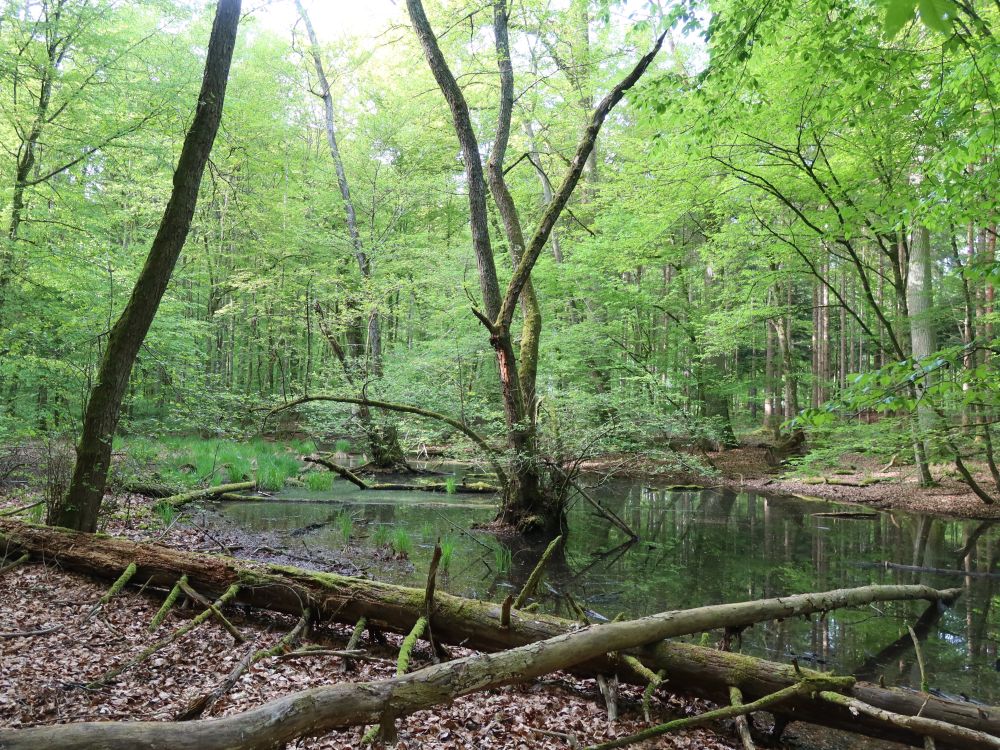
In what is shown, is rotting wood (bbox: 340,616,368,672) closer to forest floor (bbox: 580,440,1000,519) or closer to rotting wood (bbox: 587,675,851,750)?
rotting wood (bbox: 587,675,851,750)

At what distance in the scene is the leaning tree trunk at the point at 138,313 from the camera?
18.5 ft

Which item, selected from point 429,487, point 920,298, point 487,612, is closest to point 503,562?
point 487,612

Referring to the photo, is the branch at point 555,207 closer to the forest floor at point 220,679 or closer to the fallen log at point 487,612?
the fallen log at point 487,612

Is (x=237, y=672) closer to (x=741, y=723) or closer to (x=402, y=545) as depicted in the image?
(x=741, y=723)

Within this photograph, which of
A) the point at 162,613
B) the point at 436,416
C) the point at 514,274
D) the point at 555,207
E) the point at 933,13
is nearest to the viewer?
the point at 933,13

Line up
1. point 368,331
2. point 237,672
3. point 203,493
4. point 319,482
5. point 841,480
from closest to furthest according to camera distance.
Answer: point 237,672
point 203,493
point 319,482
point 841,480
point 368,331

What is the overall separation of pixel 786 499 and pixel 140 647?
1334cm

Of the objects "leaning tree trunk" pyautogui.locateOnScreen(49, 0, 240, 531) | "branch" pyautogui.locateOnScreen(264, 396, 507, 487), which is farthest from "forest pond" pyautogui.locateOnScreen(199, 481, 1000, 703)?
"leaning tree trunk" pyautogui.locateOnScreen(49, 0, 240, 531)

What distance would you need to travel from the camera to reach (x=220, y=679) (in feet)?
12.0

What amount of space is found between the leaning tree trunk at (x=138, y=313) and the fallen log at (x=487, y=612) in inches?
15.2

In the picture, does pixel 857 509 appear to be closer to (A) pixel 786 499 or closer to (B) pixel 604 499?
(A) pixel 786 499

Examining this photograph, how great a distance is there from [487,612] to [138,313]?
15.1ft

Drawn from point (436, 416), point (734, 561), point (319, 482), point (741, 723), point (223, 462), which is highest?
point (436, 416)

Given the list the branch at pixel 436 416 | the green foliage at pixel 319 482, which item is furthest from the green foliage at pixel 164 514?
the green foliage at pixel 319 482
